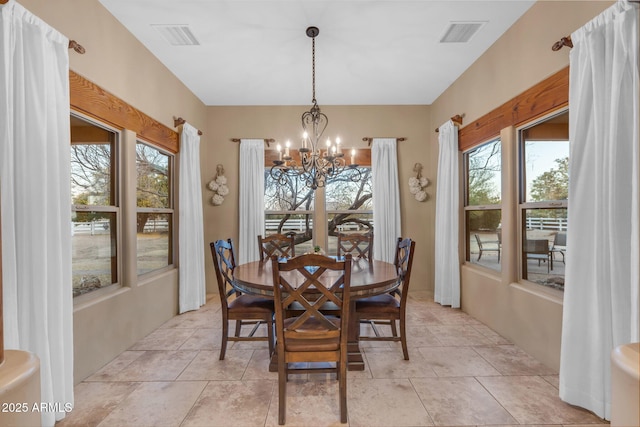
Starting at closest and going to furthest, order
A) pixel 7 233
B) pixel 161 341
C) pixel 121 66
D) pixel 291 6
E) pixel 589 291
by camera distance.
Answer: pixel 7 233
pixel 589 291
pixel 291 6
pixel 121 66
pixel 161 341

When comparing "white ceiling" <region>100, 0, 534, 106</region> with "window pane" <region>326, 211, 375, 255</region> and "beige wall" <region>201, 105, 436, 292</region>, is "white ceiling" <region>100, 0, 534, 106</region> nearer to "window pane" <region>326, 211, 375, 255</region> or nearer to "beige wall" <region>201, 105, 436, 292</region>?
"beige wall" <region>201, 105, 436, 292</region>

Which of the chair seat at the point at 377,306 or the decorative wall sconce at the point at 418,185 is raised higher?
the decorative wall sconce at the point at 418,185

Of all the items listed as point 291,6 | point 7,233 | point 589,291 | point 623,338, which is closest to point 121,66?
point 291,6

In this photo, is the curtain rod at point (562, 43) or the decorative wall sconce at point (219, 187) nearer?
the curtain rod at point (562, 43)

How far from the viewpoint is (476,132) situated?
3521 millimetres

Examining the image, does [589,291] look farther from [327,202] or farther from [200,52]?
[200,52]

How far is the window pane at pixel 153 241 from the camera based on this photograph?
324 centimetres

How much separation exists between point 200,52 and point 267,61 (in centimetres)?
70

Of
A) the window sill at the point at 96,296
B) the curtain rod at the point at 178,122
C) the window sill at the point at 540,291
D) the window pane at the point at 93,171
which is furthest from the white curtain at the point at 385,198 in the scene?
the window pane at the point at 93,171

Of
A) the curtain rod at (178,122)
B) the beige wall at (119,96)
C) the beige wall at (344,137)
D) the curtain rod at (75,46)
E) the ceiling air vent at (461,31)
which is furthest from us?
the beige wall at (344,137)

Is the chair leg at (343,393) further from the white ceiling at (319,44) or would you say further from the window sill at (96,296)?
the white ceiling at (319,44)

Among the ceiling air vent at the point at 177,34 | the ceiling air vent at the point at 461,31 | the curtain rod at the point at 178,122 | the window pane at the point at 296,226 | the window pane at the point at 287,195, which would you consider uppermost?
the ceiling air vent at the point at 177,34

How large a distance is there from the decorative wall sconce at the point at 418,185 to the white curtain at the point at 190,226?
10.1 ft

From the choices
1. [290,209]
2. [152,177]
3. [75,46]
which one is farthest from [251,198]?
[75,46]
